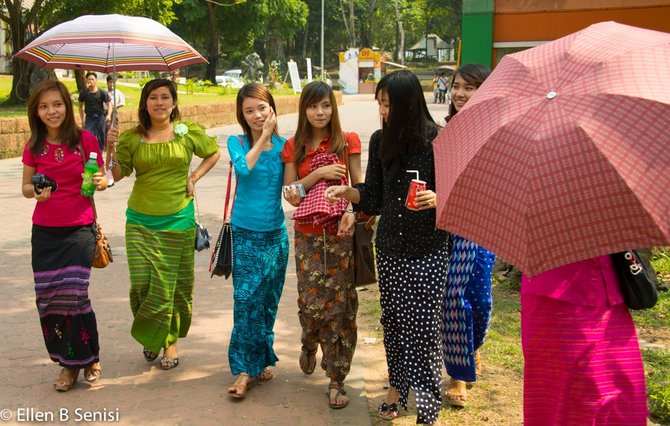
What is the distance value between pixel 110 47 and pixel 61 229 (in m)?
1.47

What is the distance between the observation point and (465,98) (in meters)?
4.42

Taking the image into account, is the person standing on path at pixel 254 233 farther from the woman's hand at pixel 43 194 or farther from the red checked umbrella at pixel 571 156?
the red checked umbrella at pixel 571 156

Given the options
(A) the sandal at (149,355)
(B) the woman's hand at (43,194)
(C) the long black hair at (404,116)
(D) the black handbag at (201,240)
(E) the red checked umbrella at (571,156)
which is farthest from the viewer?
(A) the sandal at (149,355)

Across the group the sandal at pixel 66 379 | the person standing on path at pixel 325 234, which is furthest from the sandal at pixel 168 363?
the person standing on path at pixel 325 234

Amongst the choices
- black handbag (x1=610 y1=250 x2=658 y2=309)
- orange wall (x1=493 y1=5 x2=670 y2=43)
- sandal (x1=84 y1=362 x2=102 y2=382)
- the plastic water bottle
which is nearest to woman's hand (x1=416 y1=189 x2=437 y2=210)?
black handbag (x1=610 y1=250 x2=658 y2=309)

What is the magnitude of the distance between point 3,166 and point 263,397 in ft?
37.4

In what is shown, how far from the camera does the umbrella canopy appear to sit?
4.66 meters

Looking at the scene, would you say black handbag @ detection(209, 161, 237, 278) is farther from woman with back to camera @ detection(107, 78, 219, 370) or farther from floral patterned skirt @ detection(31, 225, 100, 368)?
floral patterned skirt @ detection(31, 225, 100, 368)

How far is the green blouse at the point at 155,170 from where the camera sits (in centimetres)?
464

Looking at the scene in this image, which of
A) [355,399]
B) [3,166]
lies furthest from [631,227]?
Result: [3,166]

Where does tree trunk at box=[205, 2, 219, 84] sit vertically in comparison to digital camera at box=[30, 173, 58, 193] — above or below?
above

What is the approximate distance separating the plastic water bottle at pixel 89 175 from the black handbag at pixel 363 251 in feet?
4.85

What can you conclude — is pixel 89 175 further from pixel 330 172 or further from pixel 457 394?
pixel 457 394

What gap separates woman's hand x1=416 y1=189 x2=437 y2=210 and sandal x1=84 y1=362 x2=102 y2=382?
2270mm
